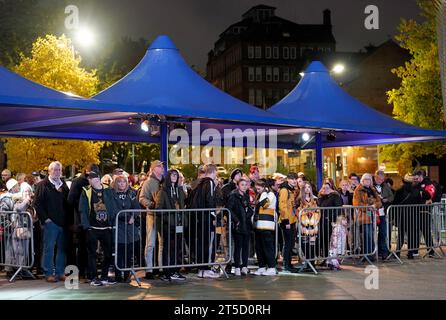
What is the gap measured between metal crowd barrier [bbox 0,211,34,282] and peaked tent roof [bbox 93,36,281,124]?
2659mm

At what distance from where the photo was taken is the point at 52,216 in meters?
12.3

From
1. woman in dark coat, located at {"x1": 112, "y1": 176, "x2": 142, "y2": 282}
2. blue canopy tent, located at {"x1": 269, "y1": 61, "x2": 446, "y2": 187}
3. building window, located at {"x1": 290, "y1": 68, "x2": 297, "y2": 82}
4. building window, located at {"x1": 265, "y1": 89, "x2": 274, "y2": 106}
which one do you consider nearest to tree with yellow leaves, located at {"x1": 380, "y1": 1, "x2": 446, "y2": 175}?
blue canopy tent, located at {"x1": 269, "y1": 61, "x2": 446, "y2": 187}

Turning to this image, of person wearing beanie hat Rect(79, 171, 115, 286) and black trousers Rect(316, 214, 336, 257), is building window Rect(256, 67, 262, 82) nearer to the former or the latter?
black trousers Rect(316, 214, 336, 257)

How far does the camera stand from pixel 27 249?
12672 millimetres

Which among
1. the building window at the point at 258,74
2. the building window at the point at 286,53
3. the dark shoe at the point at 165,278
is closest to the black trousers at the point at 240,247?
the dark shoe at the point at 165,278

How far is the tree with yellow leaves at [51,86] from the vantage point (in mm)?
30516

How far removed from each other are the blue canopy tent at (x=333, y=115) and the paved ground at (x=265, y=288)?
14.0ft

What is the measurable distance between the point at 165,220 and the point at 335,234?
138 inches

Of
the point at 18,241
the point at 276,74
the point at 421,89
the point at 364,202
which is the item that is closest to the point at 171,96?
the point at 18,241

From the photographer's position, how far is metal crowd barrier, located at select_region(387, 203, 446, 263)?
608 inches

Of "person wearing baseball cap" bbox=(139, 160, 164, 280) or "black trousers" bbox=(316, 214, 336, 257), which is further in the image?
"black trousers" bbox=(316, 214, 336, 257)

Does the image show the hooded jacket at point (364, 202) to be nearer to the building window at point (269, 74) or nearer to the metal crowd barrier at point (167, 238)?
the metal crowd barrier at point (167, 238)
